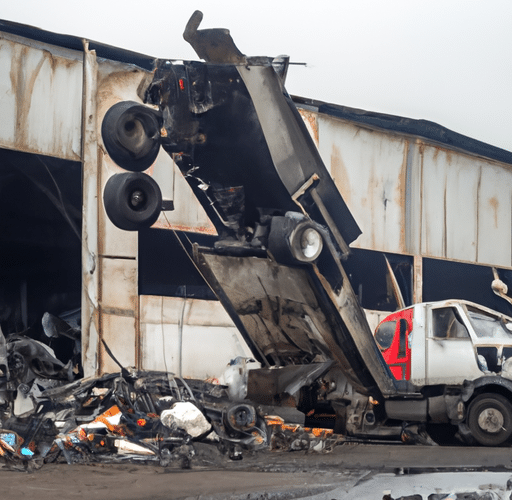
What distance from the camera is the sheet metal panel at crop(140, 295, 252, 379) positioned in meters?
9.24

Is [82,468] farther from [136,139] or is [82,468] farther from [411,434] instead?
[411,434]

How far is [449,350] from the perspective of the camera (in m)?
7.35

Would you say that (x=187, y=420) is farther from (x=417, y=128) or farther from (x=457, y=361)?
(x=417, y=128)

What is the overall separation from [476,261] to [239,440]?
747 centimetres

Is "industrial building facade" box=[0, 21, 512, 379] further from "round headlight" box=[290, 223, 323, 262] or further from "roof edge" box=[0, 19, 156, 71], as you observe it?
"round headlight" box=[290, 223, 323, 262]

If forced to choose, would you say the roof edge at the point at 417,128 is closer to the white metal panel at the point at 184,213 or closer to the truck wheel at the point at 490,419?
the white metal panel at the point at 184,213

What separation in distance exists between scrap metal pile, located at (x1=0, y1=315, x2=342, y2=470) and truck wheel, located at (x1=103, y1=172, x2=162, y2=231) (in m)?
1.75

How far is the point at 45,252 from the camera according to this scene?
8.72 meters

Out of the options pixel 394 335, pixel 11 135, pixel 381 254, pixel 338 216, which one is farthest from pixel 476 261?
pixel 11 135

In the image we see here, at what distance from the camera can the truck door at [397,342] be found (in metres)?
7.34

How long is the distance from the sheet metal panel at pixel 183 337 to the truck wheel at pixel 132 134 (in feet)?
10.8

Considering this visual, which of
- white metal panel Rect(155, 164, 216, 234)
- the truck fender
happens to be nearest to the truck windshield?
the truck fender

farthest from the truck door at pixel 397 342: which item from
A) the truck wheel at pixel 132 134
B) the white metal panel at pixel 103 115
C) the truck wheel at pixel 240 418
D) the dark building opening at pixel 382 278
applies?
the white metal panel at pixel 103 115

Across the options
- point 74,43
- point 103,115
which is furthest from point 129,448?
point 74,43
